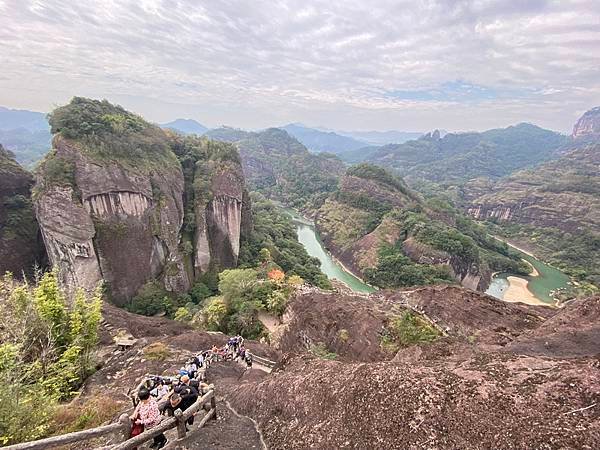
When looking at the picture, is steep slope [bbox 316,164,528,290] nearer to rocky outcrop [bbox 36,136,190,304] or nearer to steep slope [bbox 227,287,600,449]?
rocky outcrop [bbox 36,136,190,304]

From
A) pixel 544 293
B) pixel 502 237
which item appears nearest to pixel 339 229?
pixel 544 293

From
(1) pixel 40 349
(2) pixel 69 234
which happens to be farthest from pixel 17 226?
(1) pixel 40 349

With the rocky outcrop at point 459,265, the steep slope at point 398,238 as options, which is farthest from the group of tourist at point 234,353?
the rocky outcrop at point 459,265

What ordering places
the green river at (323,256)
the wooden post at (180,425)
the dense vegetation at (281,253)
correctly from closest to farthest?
the wooden post at (180,425)
the dense vegetation at (281,253)
the green river at (323,256)

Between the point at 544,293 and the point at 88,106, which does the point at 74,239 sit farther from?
the point at 544,293

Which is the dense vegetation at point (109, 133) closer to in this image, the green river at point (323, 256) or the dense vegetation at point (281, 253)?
the dense vegetation at point (281, 253)

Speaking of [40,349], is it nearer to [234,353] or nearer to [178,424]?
[178,424]

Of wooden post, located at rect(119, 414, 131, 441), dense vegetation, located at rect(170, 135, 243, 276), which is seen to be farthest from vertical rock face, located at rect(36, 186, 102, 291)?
wooden post, located at rect(119, 414, 131, 441)
